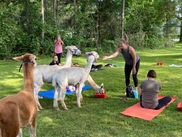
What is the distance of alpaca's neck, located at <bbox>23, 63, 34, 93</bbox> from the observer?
19.1 feet

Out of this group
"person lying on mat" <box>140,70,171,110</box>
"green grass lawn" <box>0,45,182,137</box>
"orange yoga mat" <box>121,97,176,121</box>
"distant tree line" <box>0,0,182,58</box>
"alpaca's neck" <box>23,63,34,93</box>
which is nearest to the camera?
"alpaca's neck" <box>23,63,34,93</box>

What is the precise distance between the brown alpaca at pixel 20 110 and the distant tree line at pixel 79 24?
590 inches

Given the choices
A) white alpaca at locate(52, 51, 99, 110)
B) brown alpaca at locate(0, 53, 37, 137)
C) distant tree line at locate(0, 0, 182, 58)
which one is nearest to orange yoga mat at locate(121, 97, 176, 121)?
white alpaca at locate(52, 51, 99, 110)

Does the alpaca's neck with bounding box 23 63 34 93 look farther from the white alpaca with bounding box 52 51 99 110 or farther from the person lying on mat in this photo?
the person lying on mat

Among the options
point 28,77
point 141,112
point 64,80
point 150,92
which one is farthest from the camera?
point 64,80

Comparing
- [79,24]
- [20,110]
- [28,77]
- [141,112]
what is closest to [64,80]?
[141,112]

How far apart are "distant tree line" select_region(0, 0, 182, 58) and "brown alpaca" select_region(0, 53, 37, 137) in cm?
1499

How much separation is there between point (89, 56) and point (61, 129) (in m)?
2.76

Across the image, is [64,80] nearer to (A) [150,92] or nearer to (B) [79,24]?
(A) [150,92]

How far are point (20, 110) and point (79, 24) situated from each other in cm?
2134

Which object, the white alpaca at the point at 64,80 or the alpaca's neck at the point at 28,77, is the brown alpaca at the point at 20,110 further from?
the white alpaca at the point at 64,80

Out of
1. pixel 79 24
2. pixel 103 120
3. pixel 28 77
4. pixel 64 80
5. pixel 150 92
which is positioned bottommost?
pixel 103 120

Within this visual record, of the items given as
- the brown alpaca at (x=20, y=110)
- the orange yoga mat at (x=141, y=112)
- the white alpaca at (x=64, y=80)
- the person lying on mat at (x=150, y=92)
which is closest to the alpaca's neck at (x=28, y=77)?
the brown alpaca at (x=20, y=110)

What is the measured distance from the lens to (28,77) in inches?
233
